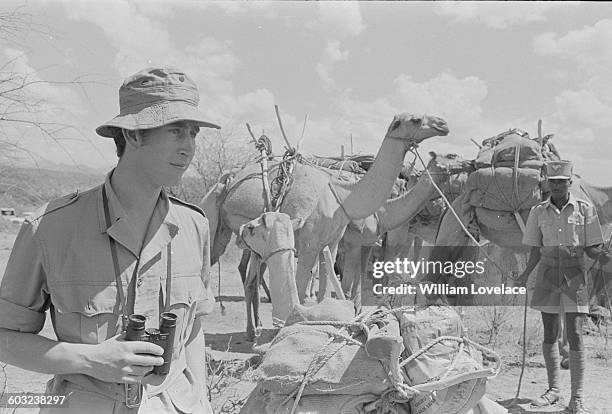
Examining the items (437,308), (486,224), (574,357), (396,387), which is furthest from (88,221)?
(486,224)

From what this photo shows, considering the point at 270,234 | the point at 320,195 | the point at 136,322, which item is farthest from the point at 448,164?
the point at 136,322

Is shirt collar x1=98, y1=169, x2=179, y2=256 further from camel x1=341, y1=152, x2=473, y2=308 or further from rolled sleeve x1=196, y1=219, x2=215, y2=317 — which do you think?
camel x1=341, y1=152, x2=473, y2=308

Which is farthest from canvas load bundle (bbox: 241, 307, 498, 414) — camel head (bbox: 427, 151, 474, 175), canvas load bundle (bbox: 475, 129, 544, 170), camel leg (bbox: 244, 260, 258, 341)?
camel head (bbox: 427, 151, 474, 175)

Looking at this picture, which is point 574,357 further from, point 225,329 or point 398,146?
point 225,329

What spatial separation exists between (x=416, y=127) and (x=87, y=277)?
16.5 feet

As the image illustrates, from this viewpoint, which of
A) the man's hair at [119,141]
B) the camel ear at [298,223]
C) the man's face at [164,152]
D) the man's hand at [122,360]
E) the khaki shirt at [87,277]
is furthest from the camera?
the camel ear at [298,223]

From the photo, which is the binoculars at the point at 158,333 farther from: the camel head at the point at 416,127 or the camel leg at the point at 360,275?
the camel leg at the point at 360,275

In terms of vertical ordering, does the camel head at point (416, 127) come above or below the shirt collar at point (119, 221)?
above

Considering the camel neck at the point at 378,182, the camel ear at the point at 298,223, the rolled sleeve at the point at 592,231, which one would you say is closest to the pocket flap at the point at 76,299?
the rolled sleeve at the point at 592,231

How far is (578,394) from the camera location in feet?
17.2

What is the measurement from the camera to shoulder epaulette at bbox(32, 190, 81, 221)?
1.69 meters

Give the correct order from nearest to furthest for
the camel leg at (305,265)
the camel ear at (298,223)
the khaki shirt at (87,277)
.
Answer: the khaki shirt at (87,277) < the camel ear at (298,223) < the camel leg at (305,265)

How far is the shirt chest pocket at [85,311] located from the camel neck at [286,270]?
46.9 inches

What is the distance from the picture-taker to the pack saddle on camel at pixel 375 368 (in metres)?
1.97
